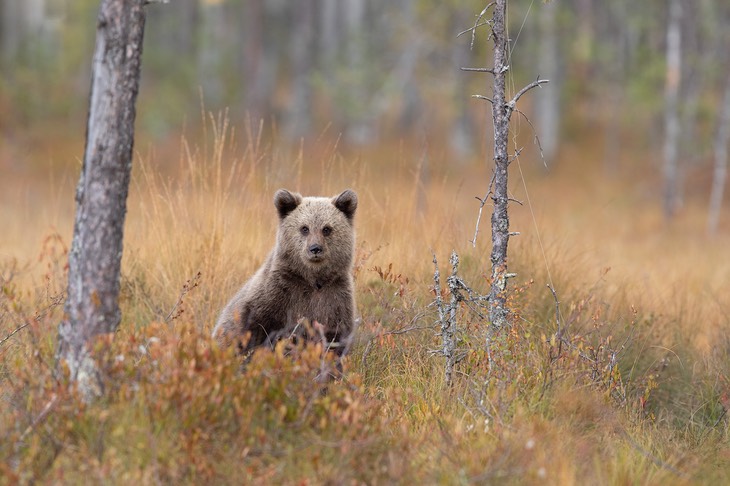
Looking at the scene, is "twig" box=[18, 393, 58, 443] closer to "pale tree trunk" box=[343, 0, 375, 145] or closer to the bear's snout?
the bear's snout

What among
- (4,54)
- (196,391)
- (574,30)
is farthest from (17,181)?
(196,391)

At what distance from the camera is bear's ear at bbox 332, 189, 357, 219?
241 inches

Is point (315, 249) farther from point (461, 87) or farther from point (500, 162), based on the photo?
point (461, 87)

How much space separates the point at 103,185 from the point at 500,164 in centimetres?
271

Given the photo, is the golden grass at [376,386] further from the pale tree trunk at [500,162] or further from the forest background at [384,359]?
the pale tree trunk at [500,162]

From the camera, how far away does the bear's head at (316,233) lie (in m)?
5.76

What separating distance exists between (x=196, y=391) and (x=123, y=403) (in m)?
0.39

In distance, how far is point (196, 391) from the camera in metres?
4.06


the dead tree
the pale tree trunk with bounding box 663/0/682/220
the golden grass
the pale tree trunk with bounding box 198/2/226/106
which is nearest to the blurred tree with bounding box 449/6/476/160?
the pale tree trunk with bounding box 663/0/682/220

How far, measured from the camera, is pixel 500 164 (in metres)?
5.71

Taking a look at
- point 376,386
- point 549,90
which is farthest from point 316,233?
point 549,90

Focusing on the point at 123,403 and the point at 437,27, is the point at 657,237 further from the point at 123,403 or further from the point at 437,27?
the point at 123,403

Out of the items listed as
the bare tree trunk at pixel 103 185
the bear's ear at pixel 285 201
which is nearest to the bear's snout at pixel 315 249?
the bear's ear at pixel 285 201

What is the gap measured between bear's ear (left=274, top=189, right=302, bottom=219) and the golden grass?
2.53 feet
